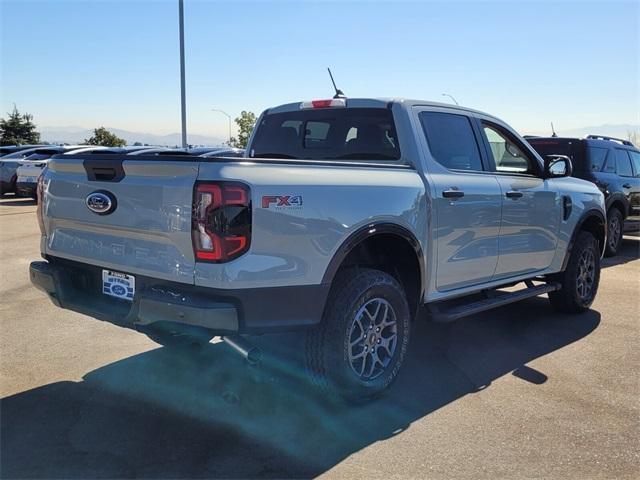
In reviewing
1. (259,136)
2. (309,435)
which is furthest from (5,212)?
(309,435)

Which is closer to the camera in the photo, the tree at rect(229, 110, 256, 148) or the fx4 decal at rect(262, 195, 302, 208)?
the fx4 decal at rect(262, 195, 302, 208)

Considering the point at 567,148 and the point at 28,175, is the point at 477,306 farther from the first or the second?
the point at 28,175

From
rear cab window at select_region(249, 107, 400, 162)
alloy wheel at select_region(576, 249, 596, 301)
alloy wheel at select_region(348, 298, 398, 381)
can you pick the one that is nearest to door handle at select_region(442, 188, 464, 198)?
rear cab window at select_region(249, 107, 400, 162)

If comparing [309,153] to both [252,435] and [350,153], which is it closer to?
[350,153]

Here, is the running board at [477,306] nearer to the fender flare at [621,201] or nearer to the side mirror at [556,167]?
the side mirror at [556,167]

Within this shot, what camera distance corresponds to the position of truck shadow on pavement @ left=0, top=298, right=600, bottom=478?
9.86 feet

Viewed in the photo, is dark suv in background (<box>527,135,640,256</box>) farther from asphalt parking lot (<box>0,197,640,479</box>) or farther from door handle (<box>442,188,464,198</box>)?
door handle (<box>442,188,464,198</box>)

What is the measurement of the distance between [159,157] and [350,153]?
170cm

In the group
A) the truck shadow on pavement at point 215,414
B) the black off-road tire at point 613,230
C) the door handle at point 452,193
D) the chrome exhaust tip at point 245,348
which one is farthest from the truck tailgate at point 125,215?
the black off-road tire at point 613,230

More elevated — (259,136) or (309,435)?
(259,136)

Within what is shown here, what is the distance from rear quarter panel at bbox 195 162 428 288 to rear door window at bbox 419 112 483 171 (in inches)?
34.5

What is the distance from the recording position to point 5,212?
1418 cm

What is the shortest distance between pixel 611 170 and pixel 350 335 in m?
8.02

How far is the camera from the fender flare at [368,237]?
3.37 m
